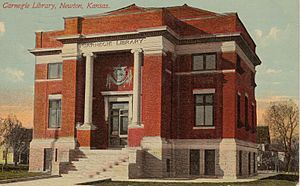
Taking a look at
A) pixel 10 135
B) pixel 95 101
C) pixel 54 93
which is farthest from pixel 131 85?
pixel 10 135

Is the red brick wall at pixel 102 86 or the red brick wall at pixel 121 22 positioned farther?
the red brick wall at pixel 102 86

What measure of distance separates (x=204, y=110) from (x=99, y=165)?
13.3 feet

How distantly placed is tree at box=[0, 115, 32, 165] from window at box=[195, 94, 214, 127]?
5.81m

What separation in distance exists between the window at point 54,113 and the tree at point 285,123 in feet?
26.6

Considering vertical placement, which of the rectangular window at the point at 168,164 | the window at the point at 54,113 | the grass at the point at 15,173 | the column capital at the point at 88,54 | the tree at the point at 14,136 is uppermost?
the column capital at the point at 88,54

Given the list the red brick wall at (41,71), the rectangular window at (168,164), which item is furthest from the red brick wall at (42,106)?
the rectangular window at (168,164)

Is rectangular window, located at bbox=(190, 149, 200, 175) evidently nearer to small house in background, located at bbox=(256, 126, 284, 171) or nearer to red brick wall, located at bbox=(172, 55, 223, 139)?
red brick wall, located at bbox=(172, 55, 223, 139)

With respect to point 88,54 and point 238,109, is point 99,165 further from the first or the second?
point 238,109

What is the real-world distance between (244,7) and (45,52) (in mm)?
8626

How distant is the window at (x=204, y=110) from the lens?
63.5 feet

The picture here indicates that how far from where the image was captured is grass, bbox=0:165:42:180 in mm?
16609

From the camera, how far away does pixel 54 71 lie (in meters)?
21.2

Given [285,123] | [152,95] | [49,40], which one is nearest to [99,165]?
[152,95]

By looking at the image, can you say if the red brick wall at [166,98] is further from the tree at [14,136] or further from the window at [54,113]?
the tree at [14,136]
